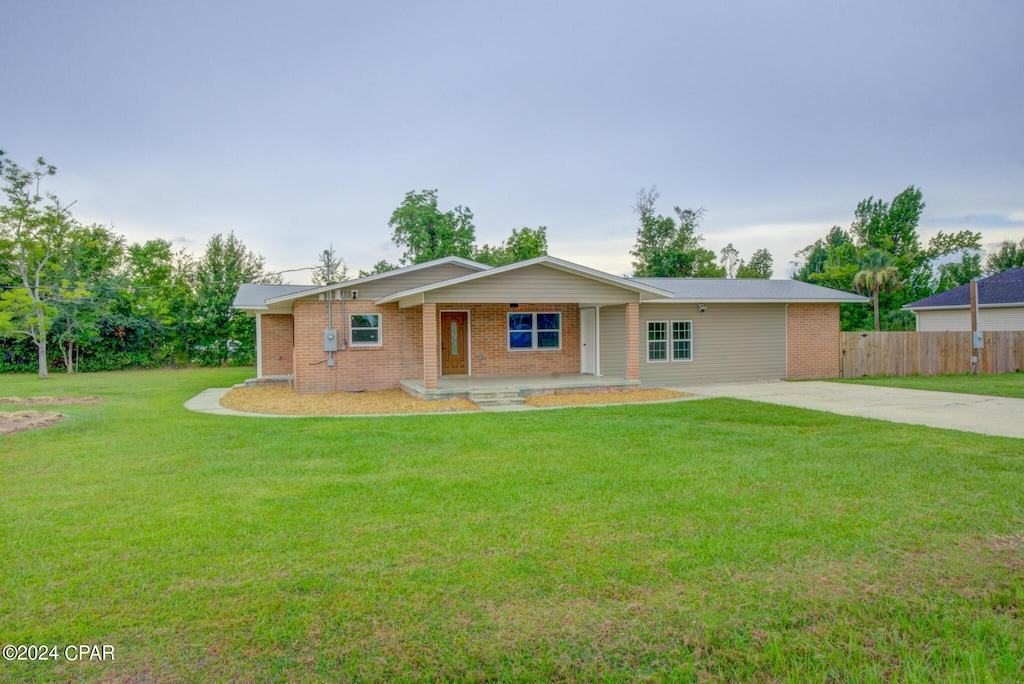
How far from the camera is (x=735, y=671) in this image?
2678mm

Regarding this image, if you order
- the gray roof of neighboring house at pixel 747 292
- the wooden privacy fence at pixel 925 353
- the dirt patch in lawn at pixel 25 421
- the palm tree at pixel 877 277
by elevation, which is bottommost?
the dirt patch in lawn at pixel 25 421

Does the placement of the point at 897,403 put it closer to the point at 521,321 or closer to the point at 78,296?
the point at 521,321

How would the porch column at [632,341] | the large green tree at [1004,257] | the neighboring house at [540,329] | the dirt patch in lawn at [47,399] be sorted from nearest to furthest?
the dirt patch in lawn at [47,399] < the neighboring house at [540,329] < the porch column at [632,341] < the large green tree at [1004,257]

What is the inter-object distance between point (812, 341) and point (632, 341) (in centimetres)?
723

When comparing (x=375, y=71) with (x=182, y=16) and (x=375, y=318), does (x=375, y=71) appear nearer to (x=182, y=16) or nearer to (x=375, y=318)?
(x=182, y=16)

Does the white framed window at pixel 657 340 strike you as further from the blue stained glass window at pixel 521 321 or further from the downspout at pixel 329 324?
the downspout at pixel 329 324

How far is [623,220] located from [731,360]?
2865 cm

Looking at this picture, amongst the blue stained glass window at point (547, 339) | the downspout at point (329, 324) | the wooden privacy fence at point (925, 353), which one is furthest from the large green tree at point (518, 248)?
the downspout at point (329, 324)

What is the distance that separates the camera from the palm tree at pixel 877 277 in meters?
38.5

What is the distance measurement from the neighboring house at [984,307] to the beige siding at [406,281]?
19449 millimetres

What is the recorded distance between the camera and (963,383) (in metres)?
15.9

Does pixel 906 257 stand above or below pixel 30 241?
above

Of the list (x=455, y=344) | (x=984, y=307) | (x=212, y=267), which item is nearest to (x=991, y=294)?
(x=984, y=307)

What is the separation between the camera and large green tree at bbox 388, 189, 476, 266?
126ft
